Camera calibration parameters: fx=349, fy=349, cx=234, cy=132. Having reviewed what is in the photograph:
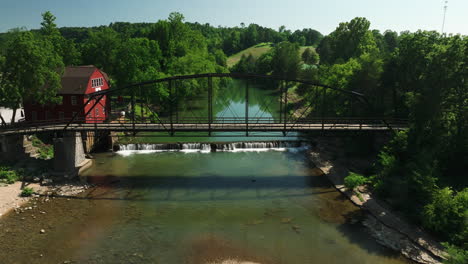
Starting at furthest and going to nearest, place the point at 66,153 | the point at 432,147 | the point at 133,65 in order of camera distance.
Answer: the point at 133,65, the point at 66,153, the point at 432,147

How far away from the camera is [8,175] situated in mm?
36688

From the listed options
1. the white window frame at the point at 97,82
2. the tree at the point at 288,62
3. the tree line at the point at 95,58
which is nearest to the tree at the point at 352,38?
the tree at the point at 288,62

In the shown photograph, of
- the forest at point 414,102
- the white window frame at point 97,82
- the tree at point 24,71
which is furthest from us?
the white window frame at point 97,82

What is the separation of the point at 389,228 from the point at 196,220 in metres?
16.7

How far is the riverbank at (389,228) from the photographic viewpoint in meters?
25.8

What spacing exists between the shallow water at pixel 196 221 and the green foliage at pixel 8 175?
6.59 meters

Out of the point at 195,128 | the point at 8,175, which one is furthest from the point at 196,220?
the point at 8,175

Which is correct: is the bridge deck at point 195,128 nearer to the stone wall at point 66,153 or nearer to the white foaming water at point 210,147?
the stone wall at point 66,153

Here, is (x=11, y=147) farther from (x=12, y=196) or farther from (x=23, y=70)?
(x=23, y=70)

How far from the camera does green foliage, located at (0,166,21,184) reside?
3638 cm

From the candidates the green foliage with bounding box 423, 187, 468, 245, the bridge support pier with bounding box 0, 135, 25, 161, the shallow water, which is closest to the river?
the shallow water

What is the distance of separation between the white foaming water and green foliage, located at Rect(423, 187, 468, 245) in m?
25.6

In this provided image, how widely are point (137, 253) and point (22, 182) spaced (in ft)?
62.8

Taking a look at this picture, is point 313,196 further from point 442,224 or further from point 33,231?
point 33,231
